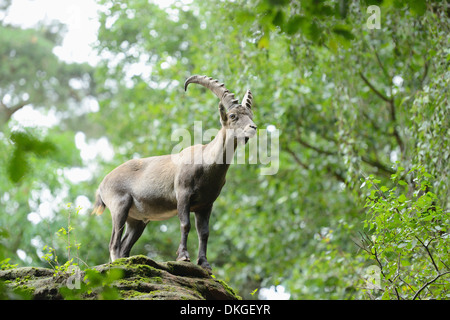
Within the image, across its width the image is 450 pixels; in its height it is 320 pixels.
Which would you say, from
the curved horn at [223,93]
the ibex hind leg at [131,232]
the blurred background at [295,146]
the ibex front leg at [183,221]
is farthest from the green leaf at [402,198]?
the ibex hind leg at [131,232]

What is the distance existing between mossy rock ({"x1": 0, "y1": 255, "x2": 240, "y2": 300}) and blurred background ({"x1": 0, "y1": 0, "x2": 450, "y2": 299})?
0.35 m

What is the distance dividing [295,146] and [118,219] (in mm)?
9212

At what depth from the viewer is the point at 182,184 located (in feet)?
20.7

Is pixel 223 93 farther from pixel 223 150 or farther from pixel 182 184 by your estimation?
pixel 182 184

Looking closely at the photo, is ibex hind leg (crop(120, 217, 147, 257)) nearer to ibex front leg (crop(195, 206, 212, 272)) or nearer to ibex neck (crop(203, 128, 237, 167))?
ibex front leg (crop(195, 206, 212, 272))

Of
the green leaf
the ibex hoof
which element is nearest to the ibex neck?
the ibex hoof

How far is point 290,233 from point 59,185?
5990 millimetres

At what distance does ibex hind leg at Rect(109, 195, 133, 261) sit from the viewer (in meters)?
6.51

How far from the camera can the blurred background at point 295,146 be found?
22.3 feet

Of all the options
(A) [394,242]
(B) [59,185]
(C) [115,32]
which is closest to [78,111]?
(C) [115,32]

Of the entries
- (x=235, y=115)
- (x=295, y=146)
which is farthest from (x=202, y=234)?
(x=295, y=146)

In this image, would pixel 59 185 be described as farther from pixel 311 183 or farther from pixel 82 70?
pixel 82 70

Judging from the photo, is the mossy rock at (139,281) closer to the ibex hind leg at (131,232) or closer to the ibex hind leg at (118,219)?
the ibex hind leg at (118,219)

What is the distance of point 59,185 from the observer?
13914 mm
